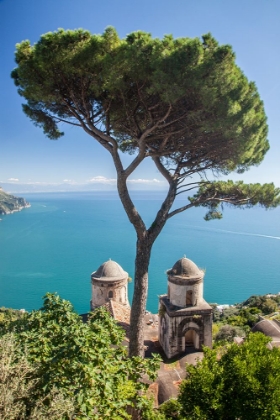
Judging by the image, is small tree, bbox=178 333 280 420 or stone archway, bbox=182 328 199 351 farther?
stone archway, bbox=182 328 199 351

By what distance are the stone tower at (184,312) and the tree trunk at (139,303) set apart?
313cm

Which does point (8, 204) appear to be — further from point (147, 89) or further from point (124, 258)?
point (147, 89)

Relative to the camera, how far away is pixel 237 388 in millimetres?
5180

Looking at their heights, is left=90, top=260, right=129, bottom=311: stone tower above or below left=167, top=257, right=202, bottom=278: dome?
below

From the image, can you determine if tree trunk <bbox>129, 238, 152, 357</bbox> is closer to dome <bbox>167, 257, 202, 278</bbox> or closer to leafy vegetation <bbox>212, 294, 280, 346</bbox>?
dome <bbox>167, 257, 202, 278</bbox>

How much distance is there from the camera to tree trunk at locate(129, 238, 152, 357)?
7.41 meters

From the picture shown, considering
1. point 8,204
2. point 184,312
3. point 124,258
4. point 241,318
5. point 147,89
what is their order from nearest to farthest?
point 147,89 → point 184,312 → point 241,318 → point 124,258 → point 8,204

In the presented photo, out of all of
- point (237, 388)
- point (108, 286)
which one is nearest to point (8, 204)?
point (108, 286)

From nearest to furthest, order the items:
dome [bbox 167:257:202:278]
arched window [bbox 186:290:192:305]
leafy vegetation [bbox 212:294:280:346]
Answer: dome [bbox 167:257:202:278], arched window [bbox 186:290:192:305], leafy vegetation [bbox 212:294:280:346]

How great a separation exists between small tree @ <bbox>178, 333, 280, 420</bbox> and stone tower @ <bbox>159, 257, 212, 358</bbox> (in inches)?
180

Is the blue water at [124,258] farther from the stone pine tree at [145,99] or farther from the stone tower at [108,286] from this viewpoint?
the stone pine tree at [145,99]

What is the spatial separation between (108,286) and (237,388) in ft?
27.2

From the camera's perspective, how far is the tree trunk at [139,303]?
7414 millimetres

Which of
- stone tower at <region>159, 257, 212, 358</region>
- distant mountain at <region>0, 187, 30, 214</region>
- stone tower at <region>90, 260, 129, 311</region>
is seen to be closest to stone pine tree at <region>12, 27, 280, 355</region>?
stone tower at <region>159, 257, 212, 358</region>
